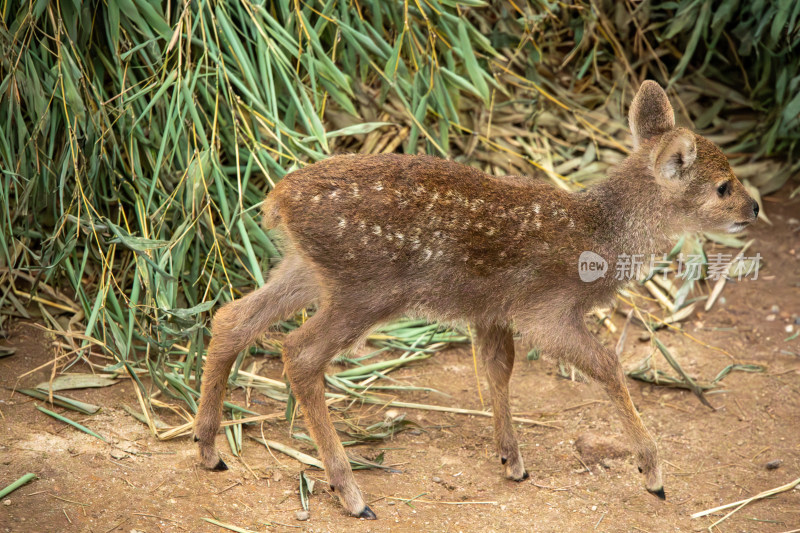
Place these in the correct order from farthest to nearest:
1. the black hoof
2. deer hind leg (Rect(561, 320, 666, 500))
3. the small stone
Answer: the small stone < deer hind leg (Rect(561, 320, 666, 500)) < the black hoof

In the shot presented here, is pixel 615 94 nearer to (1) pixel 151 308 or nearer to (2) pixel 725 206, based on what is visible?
(2) pixel 725 206

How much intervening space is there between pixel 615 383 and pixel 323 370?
161 cm

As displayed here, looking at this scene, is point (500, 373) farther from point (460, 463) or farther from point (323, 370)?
point (323, 370)

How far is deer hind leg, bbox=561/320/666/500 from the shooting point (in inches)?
182

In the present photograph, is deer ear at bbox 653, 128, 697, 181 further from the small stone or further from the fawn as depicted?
the small stone

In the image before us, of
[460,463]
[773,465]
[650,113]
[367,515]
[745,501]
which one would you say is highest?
[650,113]

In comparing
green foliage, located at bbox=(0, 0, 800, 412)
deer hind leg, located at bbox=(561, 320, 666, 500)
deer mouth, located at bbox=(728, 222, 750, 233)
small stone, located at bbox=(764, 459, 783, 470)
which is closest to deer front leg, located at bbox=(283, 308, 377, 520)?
green foliage, located at bbox=(0, 0, 800, 412)

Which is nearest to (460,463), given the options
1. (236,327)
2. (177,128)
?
(236,327)

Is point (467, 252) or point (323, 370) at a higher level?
point (467, 252)

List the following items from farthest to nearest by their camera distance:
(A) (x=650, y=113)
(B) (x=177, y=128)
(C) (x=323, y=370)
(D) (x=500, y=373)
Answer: (B) (x=177, y=128) → (D) (x=500, y=373) → (A) (x=650, y=113) → (C) (x=323, y=370)

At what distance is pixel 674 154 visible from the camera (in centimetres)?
468

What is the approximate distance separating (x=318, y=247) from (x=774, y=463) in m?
3.09

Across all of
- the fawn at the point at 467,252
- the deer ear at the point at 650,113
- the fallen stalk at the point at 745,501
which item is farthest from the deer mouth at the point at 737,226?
the fallen stalk at the point at 745,501

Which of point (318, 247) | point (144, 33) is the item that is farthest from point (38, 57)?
point (318, 247)
